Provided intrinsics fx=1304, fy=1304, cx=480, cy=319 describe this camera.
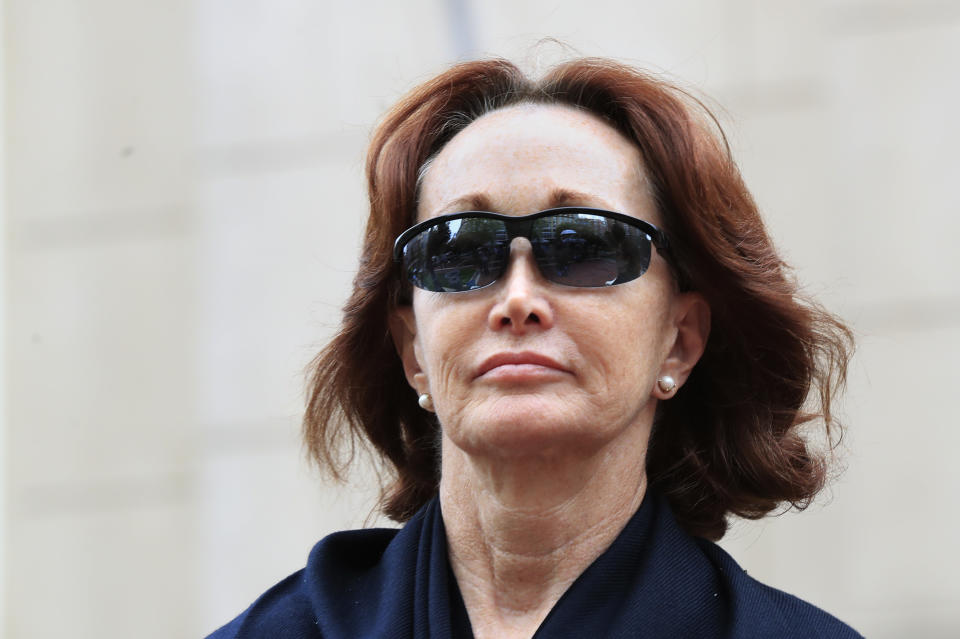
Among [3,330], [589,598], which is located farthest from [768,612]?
[3,330]

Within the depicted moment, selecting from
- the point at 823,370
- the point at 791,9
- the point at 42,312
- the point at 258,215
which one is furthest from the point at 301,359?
the point at 823,370

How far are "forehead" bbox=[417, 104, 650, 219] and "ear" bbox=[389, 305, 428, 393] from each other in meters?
0.26

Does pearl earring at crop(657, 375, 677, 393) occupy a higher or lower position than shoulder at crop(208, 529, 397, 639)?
higher

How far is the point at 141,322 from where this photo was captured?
577cm

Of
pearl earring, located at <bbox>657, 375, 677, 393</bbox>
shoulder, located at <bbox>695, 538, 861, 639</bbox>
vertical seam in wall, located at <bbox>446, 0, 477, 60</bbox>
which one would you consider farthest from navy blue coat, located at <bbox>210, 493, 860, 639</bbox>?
vertical seam in wall, located at <bbox>446, 0, 477, 60</bbox>

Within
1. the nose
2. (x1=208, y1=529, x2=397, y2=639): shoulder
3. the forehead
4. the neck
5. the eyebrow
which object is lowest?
(x1=208, y1=529, x2=397, y2=639): shoulder

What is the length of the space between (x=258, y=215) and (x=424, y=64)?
97 centimetres

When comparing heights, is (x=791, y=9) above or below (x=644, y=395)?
above

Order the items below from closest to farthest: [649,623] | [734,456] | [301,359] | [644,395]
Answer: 1. [649,623]
2. [644,395]
3. [734,456]
4. [301,359]

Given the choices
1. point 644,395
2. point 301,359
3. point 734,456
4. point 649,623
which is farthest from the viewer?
point 301,359

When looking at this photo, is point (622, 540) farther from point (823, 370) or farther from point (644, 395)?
point (823, 370)

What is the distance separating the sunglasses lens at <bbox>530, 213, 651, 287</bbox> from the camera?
2.64 m

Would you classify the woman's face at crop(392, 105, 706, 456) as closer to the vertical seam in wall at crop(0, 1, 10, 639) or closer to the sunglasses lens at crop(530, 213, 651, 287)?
the sunglasses lens at crop(530, 213, 651, 287)

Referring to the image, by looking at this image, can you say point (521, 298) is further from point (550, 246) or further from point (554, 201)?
point (554, 201)
